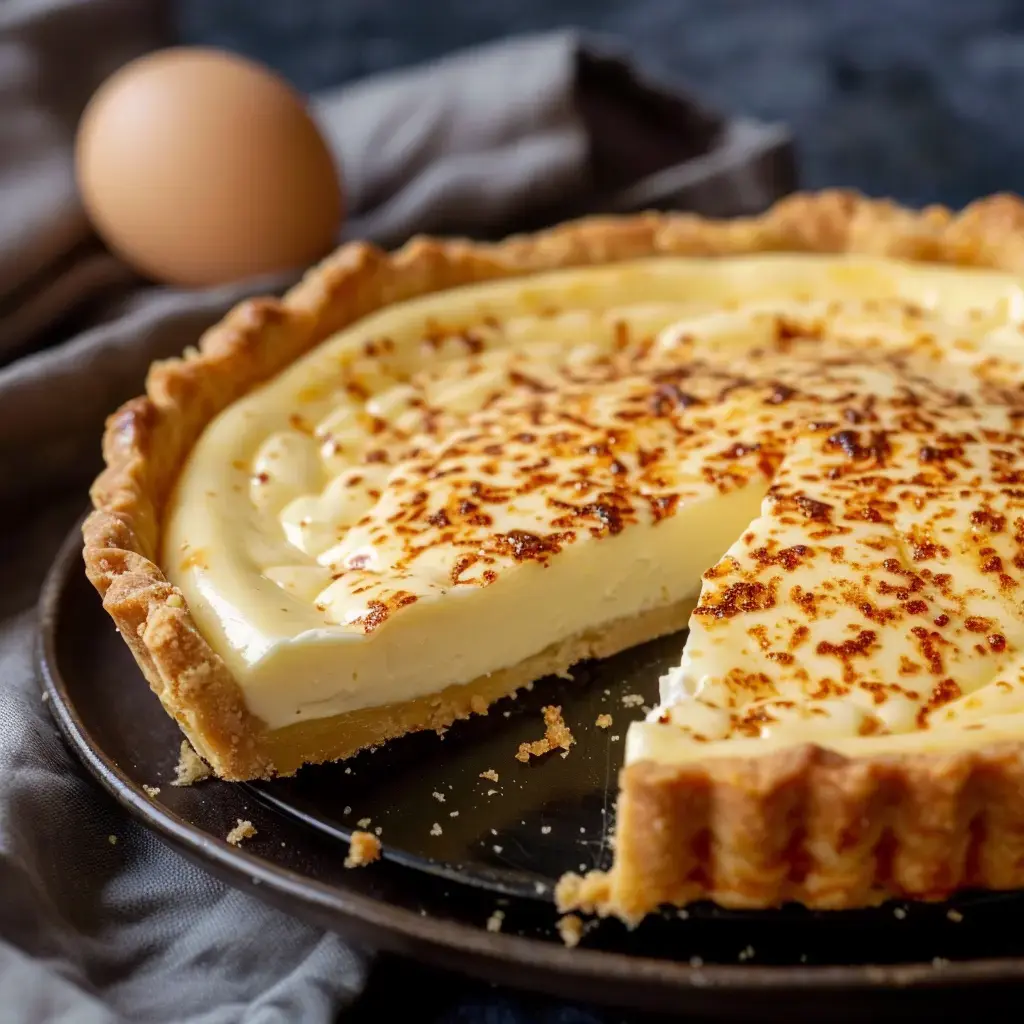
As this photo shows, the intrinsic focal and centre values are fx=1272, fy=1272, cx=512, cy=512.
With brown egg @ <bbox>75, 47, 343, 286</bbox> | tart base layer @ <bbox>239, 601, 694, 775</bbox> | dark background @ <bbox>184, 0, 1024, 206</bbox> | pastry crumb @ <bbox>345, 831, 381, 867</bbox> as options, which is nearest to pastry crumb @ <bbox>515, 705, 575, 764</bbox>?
tart base layer @ <bbox>239, 601, 694, 775</bbox>

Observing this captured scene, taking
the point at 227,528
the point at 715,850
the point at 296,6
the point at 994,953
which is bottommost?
the point at 994,953

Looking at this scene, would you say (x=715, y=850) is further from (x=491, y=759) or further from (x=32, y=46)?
(x=32, y=46)

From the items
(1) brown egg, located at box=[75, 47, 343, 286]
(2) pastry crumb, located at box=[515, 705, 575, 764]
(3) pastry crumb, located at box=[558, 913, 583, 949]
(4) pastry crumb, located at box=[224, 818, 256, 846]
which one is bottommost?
(2) pastry crumb, located at box=[515, 705, 575, 764]

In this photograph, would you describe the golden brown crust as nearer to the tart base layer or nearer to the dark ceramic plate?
the dark ceramic plate

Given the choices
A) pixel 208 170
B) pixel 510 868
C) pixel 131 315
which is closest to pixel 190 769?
pixel 510 868

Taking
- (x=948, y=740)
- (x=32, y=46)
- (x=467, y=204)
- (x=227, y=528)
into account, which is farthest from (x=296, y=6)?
(x=948, y=740)

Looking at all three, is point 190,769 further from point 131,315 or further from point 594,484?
point 131,315
